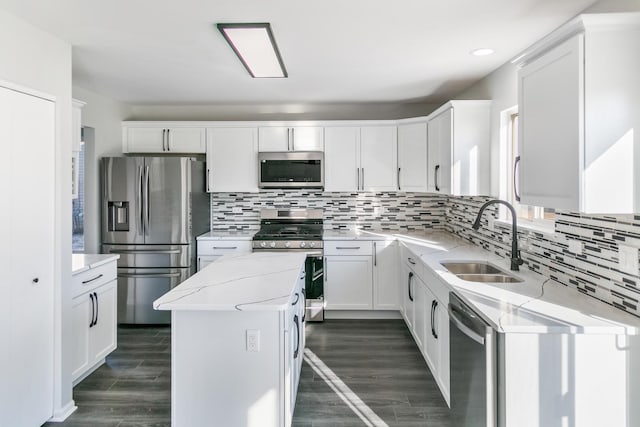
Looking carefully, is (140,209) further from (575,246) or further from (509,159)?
(575,246)

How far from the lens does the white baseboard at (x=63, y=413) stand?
243 centimetres

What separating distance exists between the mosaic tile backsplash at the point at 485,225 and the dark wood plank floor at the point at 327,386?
1.15 m

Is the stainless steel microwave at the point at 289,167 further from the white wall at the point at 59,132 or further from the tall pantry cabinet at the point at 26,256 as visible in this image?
the tall pantry cabinet at the point at 26,256

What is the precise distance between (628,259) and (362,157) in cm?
295

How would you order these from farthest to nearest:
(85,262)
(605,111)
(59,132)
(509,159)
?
(509,159) → (85,262) → (59,132) → (605,111)

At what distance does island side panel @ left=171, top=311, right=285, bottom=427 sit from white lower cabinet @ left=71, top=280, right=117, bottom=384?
1249mm

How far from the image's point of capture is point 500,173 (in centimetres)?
312

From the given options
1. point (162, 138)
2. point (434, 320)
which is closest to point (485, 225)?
point (434, 320)

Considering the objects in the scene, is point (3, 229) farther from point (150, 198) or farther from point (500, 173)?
point (500, 173)

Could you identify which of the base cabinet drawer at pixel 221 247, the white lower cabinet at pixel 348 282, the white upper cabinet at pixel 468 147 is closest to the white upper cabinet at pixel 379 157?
the white lower cabinet at pixel 348 282

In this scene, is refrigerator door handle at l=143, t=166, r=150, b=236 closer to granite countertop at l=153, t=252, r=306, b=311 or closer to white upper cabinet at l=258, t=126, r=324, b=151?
white upper cabinet at l=258, t=126, r=324, b=151

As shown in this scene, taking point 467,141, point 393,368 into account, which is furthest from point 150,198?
point 467,141

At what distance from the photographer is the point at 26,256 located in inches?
86.9

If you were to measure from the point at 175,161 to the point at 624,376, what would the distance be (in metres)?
3.85
